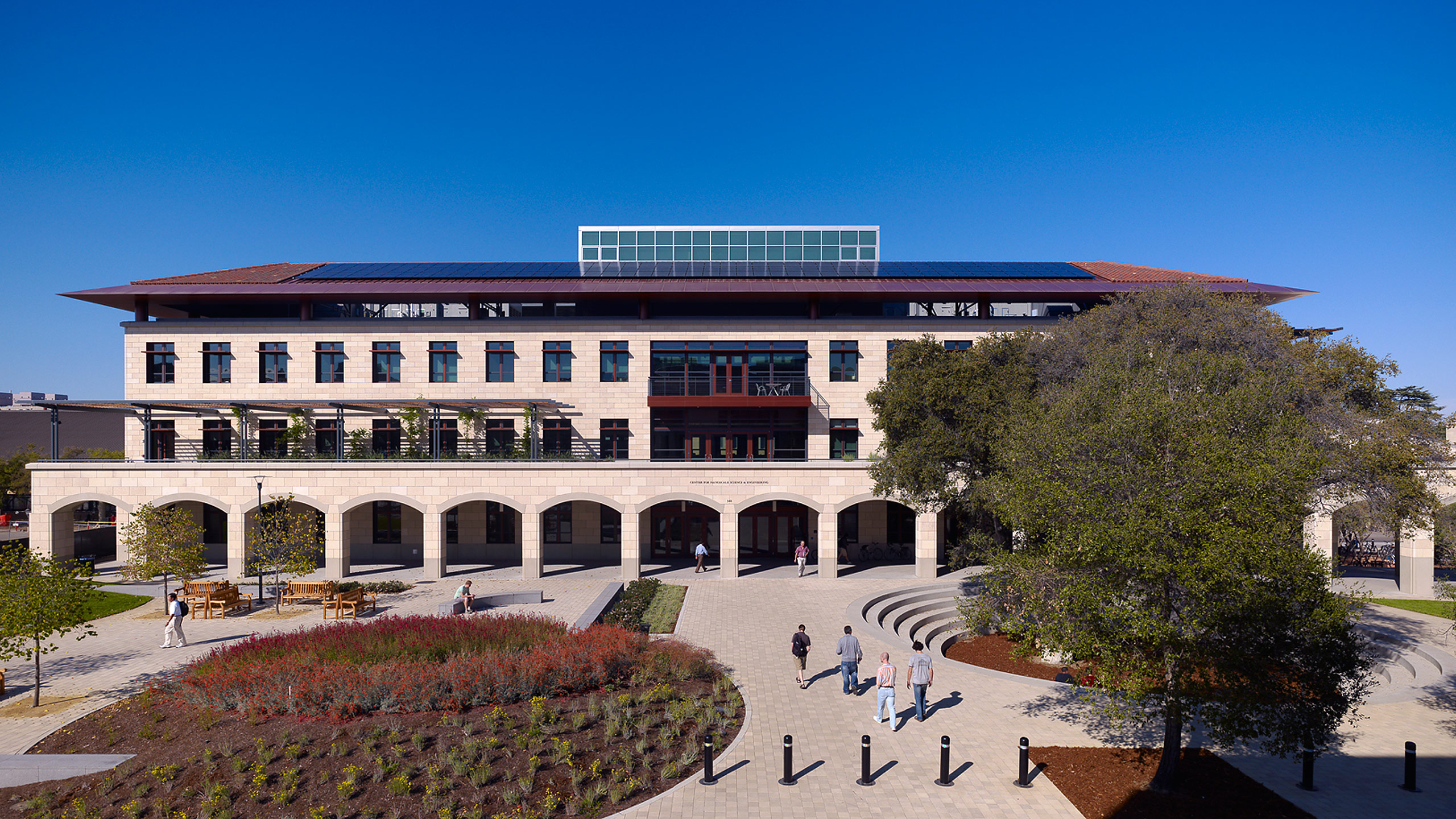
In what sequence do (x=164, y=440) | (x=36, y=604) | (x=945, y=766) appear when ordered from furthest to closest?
(x=164, y=440)
(x=36, y=604)
(x=945, y=766)

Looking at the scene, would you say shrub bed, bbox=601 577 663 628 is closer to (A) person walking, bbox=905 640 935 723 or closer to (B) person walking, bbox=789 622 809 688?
(B) person walking, bbox=789 622 809 688

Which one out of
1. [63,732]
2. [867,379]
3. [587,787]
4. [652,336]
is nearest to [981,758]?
[587,787]

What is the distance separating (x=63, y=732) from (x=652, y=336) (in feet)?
77.7

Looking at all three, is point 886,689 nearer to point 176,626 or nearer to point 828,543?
point 828,543

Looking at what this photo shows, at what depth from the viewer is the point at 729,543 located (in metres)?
27.8

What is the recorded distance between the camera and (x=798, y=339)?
32469 millimetres

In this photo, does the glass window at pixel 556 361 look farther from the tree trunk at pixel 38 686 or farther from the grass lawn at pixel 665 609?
the tree trunk at pixel 38 686

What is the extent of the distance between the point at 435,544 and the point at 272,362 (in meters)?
13.1

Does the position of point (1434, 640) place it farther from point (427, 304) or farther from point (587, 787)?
point (427, 304)

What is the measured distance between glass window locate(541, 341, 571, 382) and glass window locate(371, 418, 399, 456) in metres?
7.36

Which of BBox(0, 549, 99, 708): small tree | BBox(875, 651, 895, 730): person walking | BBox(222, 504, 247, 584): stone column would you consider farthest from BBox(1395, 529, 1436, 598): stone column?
BBox(222, 504, 247, 584): stone column

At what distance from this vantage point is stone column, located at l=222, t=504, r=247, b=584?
28203mm

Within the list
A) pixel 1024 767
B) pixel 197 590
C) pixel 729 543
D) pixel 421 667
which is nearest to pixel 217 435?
pixel 197 590

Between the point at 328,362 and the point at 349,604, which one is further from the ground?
the point at 328,362
